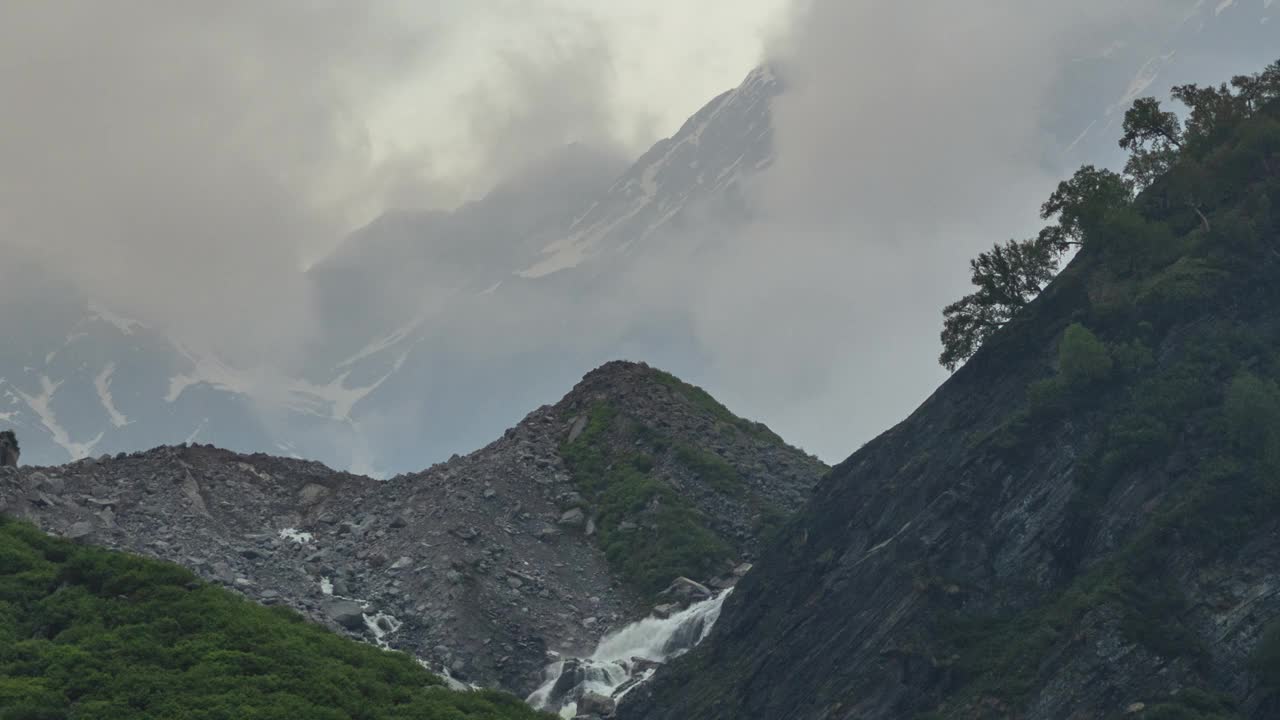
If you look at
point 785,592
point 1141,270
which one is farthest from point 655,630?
point 1141,270

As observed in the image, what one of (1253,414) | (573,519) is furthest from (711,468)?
(1253,414)

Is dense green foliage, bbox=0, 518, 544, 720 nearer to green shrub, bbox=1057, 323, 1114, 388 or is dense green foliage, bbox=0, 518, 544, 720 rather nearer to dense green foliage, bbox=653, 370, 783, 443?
green shrub, bbox=1057, 323, 1114, 388

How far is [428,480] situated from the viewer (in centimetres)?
13925

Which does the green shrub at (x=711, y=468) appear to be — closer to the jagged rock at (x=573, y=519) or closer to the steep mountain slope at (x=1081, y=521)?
the jagged rock at (x=573, y=519)

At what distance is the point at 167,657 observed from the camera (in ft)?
267

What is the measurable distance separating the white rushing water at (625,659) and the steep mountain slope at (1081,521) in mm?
5367

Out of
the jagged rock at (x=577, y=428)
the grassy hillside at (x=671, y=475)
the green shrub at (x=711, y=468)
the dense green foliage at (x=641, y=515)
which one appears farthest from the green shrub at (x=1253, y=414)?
the jagged rock at (x=577, y=428)

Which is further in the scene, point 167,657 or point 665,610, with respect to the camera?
point 665,610

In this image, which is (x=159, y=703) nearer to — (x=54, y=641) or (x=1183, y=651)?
(x=54, y=641)

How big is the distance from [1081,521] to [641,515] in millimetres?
54968

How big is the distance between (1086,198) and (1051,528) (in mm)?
38790

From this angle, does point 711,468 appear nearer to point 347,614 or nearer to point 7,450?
point 347,614

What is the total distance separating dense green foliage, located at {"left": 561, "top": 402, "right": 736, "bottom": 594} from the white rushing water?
266 inches

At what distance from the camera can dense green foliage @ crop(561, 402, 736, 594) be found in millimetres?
121988
